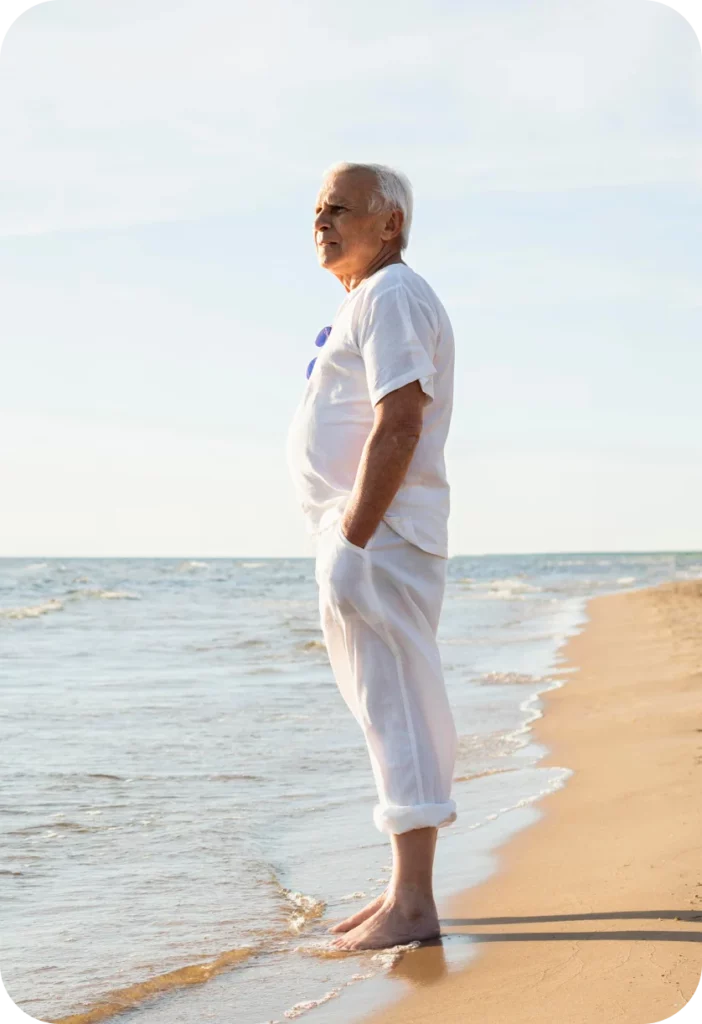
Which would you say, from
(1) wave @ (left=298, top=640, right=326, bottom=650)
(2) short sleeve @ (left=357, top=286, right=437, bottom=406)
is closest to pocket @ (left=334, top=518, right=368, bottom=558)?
(2) short sleeve @ (left=357, top=286, right=437, bottom=406)

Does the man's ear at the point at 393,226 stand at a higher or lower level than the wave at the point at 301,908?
higher

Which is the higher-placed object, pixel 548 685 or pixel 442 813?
pixel 442 813

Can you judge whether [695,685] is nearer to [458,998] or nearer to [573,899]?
[573,899]

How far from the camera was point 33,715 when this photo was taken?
6414mm

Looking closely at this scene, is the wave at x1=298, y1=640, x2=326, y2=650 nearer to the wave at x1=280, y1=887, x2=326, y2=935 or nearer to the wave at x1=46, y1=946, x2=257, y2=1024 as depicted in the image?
the wave at x1=280, y1=887, x2=326, y2=935

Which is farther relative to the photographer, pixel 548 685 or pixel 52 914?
pixel 548 685

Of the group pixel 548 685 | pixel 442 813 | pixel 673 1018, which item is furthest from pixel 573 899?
pixel 548 685

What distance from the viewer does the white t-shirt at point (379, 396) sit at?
8.71 ft

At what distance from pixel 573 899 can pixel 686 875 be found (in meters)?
0.32

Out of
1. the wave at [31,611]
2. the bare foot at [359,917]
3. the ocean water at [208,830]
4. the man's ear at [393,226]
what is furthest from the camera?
the wave at [31,611]

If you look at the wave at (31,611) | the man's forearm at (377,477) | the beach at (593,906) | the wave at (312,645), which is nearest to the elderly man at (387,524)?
the man's forearm at (377,477)

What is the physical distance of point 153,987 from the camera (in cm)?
252

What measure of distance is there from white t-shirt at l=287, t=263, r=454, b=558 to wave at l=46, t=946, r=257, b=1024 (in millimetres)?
1061

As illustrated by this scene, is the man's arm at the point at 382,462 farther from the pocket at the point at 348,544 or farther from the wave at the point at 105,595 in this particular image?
the wave at the point at 105,595
